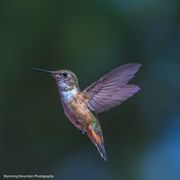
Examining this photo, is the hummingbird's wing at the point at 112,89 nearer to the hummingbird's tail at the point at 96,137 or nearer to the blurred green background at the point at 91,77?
the hummingbird's tail at the point at 96,137

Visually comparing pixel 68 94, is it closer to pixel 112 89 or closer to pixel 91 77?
pixel 112 89

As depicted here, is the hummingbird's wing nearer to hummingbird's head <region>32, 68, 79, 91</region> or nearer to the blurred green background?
hummingbird's head <region>32, 68, 79, 91</region>

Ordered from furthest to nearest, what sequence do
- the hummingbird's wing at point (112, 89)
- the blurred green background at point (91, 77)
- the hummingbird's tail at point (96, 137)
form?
the blurred green background at point (91, 77) → the hummingbird's tail at point (96, 137) → the hummingbird's wing at point (112, 89)

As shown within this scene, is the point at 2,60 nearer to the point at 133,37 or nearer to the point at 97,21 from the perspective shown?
the point at 97,21

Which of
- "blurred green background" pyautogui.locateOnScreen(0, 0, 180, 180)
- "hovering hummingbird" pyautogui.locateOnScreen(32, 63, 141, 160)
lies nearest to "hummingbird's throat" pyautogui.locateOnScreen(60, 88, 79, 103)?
"hovering hummingbird" pyautogui.locateOnScreen(32, 63, 141, 160)

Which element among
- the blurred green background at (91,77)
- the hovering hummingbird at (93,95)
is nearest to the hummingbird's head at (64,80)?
the hovering hummingbird at (93,95)

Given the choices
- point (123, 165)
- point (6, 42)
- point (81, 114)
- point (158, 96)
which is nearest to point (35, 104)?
point (6, 42)

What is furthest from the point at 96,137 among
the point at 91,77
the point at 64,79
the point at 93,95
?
the point at 91,77

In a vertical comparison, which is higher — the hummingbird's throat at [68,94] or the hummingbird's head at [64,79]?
the hummingbird's head at [64,79]
